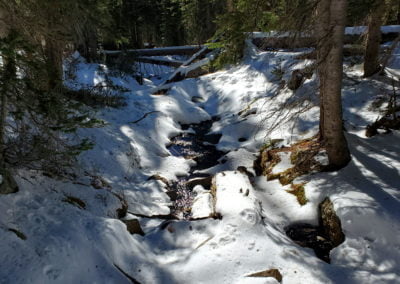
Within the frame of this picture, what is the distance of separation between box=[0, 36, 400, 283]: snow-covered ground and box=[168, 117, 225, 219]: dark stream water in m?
0.30

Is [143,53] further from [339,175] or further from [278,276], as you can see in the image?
[278,276]

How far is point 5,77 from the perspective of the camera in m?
3.45

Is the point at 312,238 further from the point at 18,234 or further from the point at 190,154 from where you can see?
the point at 190,154

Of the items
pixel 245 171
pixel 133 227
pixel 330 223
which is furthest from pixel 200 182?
pixel 330 223

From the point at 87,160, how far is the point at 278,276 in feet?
18.1

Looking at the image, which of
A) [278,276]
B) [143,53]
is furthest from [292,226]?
[143,53]

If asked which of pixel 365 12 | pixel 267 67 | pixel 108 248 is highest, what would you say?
pixel 365 12

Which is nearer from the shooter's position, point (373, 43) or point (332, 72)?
point (332, 72)

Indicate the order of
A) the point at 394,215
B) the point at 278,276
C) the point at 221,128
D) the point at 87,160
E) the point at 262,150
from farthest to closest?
the point at 221,128
the point at 262,150
the point at 87,160
the point at 394,215
the point at 278,276

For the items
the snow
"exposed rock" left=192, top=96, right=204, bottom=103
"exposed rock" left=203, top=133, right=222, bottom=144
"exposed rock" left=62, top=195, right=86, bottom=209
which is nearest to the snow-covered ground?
"exposed rock" left=62, top=195, right=86, bottom=209

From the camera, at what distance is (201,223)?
529 centimetres

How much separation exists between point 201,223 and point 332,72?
3.85 meters

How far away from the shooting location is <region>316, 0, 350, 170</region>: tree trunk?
215 inches

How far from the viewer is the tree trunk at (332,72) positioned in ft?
17.9
